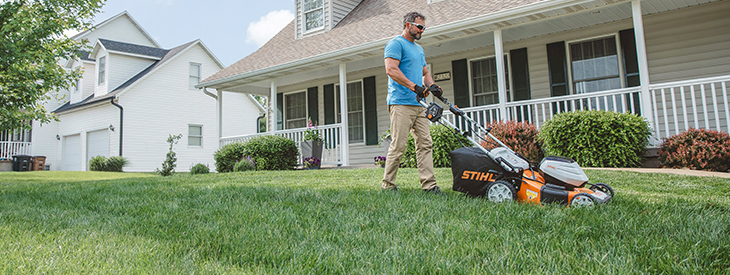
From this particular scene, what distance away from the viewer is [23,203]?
4.21m

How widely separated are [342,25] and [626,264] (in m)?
11.6

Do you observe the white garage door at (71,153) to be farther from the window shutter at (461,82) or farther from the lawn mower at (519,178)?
the lawn mower at (519,178)

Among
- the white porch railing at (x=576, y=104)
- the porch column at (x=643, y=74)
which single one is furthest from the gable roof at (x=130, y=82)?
the porch column at (x=643, y=74)

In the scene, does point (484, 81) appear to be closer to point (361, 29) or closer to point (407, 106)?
point (361, 29)

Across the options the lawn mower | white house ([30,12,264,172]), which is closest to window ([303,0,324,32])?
white house ([30,12,264,172])

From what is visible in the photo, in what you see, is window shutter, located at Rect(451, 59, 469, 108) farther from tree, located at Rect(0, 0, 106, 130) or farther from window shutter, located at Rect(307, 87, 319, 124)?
tree, located at Rect(0, 0, 106, 130)

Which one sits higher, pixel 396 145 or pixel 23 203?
pixel 396 145

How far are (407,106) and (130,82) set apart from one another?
64.4 ft

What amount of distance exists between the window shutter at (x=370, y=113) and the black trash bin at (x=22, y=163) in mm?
17440

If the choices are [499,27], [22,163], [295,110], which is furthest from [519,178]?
[22,163]

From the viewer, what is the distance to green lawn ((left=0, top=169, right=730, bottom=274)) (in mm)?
1829

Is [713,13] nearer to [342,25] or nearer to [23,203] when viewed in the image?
[342,25]

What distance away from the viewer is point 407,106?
414 centimetres

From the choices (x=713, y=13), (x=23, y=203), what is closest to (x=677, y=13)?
(x=713, y=13)
